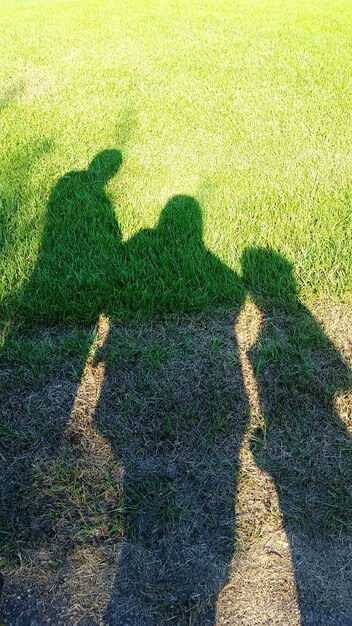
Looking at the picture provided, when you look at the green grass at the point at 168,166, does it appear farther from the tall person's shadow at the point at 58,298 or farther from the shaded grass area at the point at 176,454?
the shaded grass area at the point at 176,454

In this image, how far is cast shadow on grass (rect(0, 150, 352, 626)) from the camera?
199 cm

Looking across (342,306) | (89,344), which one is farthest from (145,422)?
(342,306)

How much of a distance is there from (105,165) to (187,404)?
9.17 feet

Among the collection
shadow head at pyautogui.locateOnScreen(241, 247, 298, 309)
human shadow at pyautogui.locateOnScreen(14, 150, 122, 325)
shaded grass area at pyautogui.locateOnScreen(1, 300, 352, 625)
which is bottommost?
shaded grass area at pyautogui.locateOnScreen(1, 300, 352, 625)

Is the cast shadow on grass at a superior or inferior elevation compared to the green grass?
inferior

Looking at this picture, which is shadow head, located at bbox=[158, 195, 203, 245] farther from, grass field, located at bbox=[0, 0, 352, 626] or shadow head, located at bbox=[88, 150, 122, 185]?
shadow head, located at bbox=[88, 150, 122, 185]

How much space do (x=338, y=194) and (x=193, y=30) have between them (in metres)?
5.93

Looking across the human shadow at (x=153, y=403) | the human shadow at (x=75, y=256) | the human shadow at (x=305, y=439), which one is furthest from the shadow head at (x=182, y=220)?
the human shadow at (x=305, y=439)

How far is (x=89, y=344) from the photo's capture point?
291cm

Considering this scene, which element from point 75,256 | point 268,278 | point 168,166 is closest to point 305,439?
point 268,278

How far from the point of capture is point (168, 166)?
459 cm

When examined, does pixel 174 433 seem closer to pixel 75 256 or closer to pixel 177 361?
pixel 177 361

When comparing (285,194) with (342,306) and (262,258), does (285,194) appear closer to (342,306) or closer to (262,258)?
(262,258)

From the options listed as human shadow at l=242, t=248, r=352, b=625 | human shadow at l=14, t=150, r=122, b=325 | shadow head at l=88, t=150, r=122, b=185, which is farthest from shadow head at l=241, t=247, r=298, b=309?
shadow head at l=88, t=150, r=122, b=185
